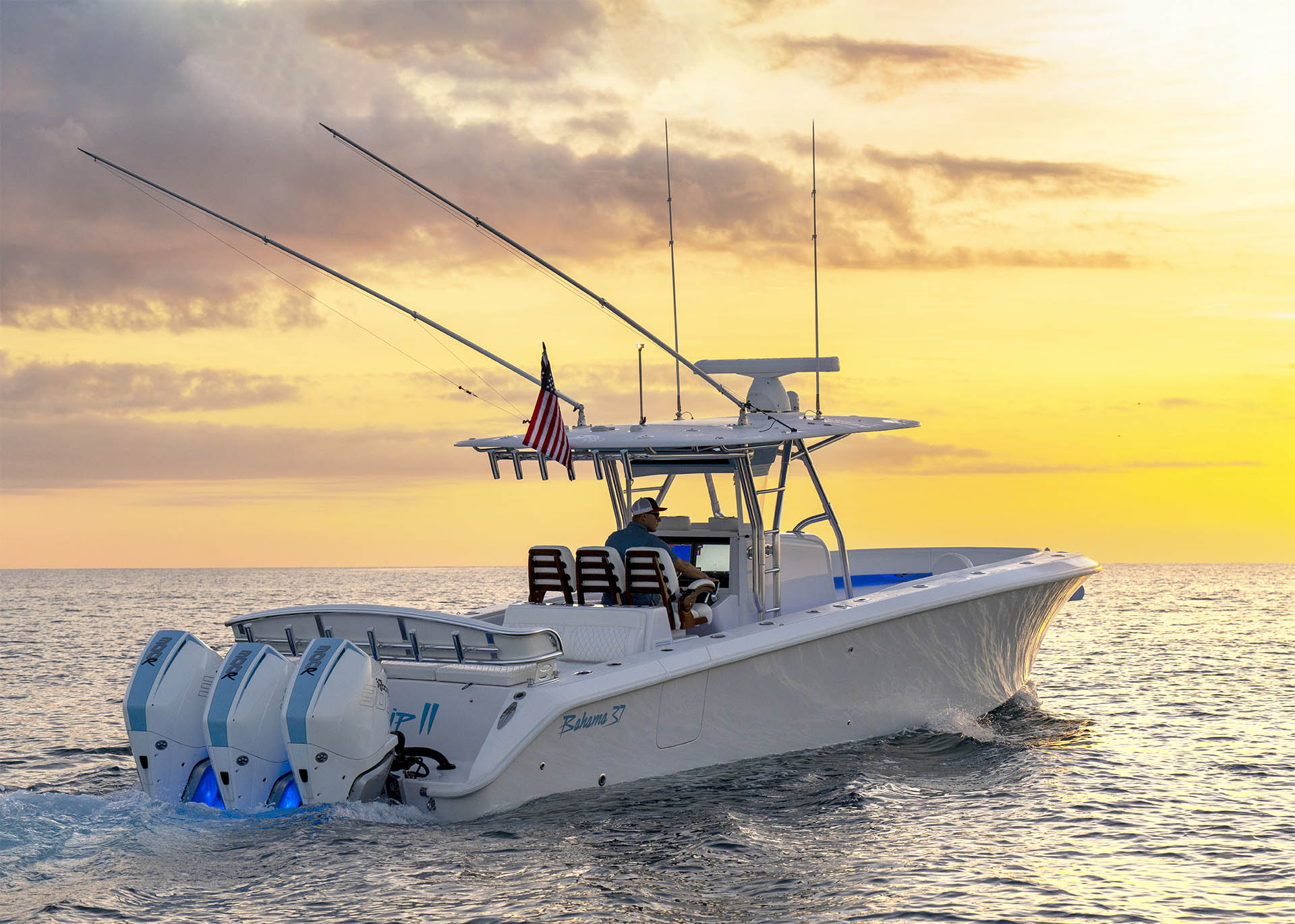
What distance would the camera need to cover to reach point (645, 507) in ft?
33.9

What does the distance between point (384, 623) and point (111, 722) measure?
30.4 ft

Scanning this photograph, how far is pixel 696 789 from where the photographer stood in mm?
8859

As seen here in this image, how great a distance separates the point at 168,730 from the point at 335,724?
4.37 feet

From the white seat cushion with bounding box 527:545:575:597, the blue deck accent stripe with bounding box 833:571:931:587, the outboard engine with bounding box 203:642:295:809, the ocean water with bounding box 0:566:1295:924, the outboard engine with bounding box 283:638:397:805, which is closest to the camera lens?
the ocean water with bounding box 0:566:1295:924

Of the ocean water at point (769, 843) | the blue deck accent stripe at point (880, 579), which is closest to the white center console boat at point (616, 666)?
the ocean water at point (769, 843)

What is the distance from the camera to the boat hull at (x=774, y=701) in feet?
26.1

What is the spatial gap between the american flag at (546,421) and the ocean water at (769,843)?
2.61 meters

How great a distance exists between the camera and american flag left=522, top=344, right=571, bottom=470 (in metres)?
9.30

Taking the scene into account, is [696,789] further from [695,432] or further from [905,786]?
[695,432]

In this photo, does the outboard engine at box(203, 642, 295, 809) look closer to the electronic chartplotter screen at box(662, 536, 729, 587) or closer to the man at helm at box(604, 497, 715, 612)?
the man at helm at box(604, 497, 715, 612)

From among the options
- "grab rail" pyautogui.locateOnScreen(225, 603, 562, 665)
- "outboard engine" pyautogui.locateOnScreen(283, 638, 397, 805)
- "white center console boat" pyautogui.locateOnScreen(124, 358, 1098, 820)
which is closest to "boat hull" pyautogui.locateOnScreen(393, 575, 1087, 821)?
"white center console boat" pyautogui.locateOnScreen(124, 358, 1098, 820)

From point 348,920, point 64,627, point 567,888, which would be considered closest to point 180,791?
point 348,920

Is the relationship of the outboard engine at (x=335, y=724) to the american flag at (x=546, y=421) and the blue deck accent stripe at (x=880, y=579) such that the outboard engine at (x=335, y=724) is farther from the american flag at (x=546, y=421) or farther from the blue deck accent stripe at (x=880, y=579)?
the blue deck accent stripe at (x=880, y=579)

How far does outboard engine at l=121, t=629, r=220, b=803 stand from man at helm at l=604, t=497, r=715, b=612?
3317mm
